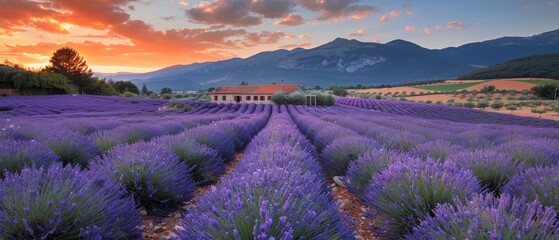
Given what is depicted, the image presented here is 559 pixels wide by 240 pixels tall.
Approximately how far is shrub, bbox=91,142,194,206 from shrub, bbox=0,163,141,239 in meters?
0.77

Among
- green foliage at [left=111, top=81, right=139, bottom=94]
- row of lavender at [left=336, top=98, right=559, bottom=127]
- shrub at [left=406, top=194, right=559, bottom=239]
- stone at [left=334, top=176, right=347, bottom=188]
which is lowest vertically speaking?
row of lavender at [left=336, top=98, right=559, bottom=127]

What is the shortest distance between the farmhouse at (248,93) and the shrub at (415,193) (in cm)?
4677

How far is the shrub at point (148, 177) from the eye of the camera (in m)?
2.70

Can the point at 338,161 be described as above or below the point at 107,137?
below

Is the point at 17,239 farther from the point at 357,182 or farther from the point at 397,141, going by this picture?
the point at 397,141

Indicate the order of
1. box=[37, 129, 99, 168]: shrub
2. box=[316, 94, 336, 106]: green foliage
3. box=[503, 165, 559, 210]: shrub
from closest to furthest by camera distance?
box=[503, 165, 559, 210]: shrub → box=[37, 129, 99, 168]: shrub → box=[316, 94, 336, 106]: green foliage

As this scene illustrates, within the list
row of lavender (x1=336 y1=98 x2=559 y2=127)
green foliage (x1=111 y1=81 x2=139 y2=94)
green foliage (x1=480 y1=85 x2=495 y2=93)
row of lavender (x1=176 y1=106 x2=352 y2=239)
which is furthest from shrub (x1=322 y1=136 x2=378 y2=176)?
green foliage (x1=111 y1=81 x2=139 y2=94)

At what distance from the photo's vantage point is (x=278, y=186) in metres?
1.71

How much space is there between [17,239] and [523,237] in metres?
2.33

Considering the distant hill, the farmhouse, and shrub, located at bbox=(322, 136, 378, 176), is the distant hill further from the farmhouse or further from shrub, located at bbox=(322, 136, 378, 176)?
shrub, located at bbox=(322, 136, 378, 176)

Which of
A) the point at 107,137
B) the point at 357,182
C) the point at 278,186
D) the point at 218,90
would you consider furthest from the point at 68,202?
the point at 218,90

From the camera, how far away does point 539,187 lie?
7.00 ft

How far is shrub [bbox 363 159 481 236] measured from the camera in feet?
6.67

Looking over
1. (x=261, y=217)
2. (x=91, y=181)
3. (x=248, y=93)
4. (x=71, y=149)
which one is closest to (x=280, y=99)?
(x=248, y=93)
